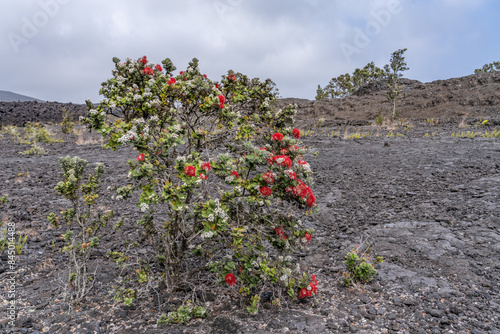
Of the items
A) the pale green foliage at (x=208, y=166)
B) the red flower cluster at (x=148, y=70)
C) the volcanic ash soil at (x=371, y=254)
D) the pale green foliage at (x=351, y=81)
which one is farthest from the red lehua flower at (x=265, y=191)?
the pale green foliage at (x=351, y=81)

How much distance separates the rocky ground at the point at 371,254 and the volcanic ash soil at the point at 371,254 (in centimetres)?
1

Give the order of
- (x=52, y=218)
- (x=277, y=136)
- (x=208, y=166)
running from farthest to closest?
1. (x=52, y=218)
2. (x=277, y=136)
3. (x=208, y=166)

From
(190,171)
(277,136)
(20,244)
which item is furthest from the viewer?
(20,244)

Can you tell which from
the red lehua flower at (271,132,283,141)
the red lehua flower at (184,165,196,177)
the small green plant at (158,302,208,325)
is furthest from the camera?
the red lehua flower at (271,132,283,141)

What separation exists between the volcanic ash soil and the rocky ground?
0.04 feet

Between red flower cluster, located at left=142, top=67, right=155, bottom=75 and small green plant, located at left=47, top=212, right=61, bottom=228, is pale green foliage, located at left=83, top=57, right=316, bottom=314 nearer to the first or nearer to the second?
red flower cluster, located at left=142, top=67, right=155, bottom=75

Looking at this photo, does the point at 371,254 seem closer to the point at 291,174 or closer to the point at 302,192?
the point at 302,192

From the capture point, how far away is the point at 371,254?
137 inches

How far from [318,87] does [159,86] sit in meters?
38.7

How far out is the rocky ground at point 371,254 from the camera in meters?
2.39

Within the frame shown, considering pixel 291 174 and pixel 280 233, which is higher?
pixel 291 174

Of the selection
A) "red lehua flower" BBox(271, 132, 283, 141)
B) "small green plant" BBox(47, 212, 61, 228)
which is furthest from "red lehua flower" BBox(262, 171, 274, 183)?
"small green plant" BBox(47, 212, 61, 228)

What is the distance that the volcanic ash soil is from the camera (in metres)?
2.39

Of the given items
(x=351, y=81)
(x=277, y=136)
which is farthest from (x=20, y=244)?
(x=351, y=81)
